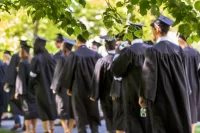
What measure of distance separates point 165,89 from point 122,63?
1.46 metres

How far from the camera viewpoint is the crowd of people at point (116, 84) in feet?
25.3

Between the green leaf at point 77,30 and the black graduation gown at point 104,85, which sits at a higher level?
the green leaf at point 77,30

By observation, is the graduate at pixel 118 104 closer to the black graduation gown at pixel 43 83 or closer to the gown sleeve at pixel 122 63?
the gown sleeve at pixel 122 63

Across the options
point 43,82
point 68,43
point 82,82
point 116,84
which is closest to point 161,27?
point 116,84

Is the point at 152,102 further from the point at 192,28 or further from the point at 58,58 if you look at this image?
the point at 58,58

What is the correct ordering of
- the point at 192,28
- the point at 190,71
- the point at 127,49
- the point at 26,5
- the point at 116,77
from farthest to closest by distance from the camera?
the point at 190,71 < the point at 116,77 < the point at 127,49 < the point at 26,5 < the point at 192,28

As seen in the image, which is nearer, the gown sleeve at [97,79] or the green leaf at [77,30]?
the green leaf at [77,30]

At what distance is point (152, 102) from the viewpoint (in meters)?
7.68

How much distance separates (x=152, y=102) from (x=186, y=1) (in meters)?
3.17

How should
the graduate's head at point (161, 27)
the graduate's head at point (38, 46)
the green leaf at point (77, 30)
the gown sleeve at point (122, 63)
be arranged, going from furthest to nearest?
the graduate's head at point (38, 46)
the gown sleeve at point (122, 63)
the graduate's head at point (161, 27)
the green leaf at point (77, 30)

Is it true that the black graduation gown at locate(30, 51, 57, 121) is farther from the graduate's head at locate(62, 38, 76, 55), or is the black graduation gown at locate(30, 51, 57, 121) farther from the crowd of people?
the graduate's head at locate(62, 38, 76, 55)

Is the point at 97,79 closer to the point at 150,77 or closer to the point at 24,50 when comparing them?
the point at 24,50

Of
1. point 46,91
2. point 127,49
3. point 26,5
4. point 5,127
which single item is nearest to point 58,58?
point 46,91

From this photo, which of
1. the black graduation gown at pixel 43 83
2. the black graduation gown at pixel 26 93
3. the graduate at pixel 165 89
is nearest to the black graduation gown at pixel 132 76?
the graduate at pixel 165 89
